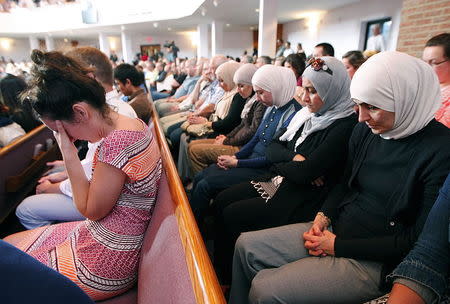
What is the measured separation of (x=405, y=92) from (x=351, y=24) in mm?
9567

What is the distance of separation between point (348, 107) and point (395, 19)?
7.43 metres

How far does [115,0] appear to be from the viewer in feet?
52.2

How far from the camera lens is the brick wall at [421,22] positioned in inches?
125

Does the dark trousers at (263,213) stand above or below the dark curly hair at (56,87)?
below

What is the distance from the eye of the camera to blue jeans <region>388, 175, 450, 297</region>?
0.84 metres

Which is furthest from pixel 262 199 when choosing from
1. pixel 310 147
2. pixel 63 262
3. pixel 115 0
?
pixel 115 0

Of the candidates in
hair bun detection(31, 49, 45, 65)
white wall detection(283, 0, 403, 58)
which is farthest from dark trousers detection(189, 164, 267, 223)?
white wall detection(283, 0, 403, 58)

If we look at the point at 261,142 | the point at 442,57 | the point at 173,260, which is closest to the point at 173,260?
the point at 173,260

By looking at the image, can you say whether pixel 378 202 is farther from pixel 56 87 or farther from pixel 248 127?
pixel 248 127

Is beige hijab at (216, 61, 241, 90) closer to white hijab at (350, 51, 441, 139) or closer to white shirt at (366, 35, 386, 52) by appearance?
white hijab at (350, 51, 441, 139)

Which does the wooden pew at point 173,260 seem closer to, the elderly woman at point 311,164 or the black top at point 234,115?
the elderly woman at point 311,164

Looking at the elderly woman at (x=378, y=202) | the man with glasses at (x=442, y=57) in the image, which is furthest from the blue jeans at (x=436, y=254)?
the man with glasses at (x=442, y=57)

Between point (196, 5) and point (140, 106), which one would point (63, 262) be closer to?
point (140, 106)

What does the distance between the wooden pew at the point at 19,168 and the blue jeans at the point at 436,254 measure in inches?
105
